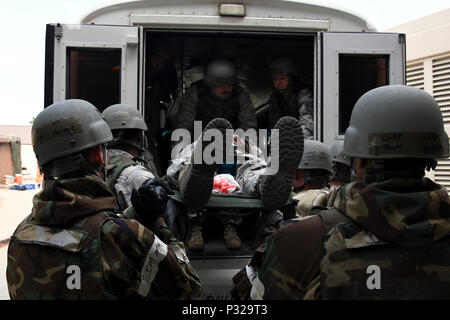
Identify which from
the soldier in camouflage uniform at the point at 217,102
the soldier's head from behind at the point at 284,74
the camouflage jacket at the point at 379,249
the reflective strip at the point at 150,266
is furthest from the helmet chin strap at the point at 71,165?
the soldier's head from behind at the point at 284,74

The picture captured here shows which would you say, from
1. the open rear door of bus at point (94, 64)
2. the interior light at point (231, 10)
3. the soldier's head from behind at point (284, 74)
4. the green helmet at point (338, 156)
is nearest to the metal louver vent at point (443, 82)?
the soldier's head from behind at point (284, 74)

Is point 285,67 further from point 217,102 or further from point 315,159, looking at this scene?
point 315,159

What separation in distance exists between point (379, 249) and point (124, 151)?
2.46 meters

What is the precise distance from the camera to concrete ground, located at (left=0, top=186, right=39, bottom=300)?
6830 mm

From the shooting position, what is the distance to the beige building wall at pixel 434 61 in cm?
1069

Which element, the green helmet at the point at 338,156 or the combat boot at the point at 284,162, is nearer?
the combat boot at the point at 284,162

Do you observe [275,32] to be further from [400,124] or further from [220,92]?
[400,124]

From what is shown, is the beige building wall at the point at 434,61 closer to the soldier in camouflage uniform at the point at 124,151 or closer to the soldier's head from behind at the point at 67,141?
the soldier in camouflage uniform at the point at 124,151

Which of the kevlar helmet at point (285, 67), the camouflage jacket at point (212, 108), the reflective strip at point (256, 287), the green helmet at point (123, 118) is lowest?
the reflective strip at point (256, 287)

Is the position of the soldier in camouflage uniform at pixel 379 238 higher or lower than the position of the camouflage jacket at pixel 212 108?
lower

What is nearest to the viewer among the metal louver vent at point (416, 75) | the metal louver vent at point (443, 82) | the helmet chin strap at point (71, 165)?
the helmet chin strap at point (71, 165)

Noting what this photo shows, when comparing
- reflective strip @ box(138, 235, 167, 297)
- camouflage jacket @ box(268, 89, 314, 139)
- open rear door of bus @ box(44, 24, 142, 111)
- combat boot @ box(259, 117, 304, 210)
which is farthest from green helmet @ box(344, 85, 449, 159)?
camouflage jacket @ box(268, 89, 314, 139)

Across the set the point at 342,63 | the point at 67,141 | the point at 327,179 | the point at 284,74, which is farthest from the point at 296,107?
the point at 67,141

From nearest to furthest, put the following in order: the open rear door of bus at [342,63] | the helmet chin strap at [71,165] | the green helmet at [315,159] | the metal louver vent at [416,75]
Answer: the helmet chin strap at [71,165] < the green helmet at [315,159] < the open rear door of bus at [342,63] < the metal louver vent at [416,75]
